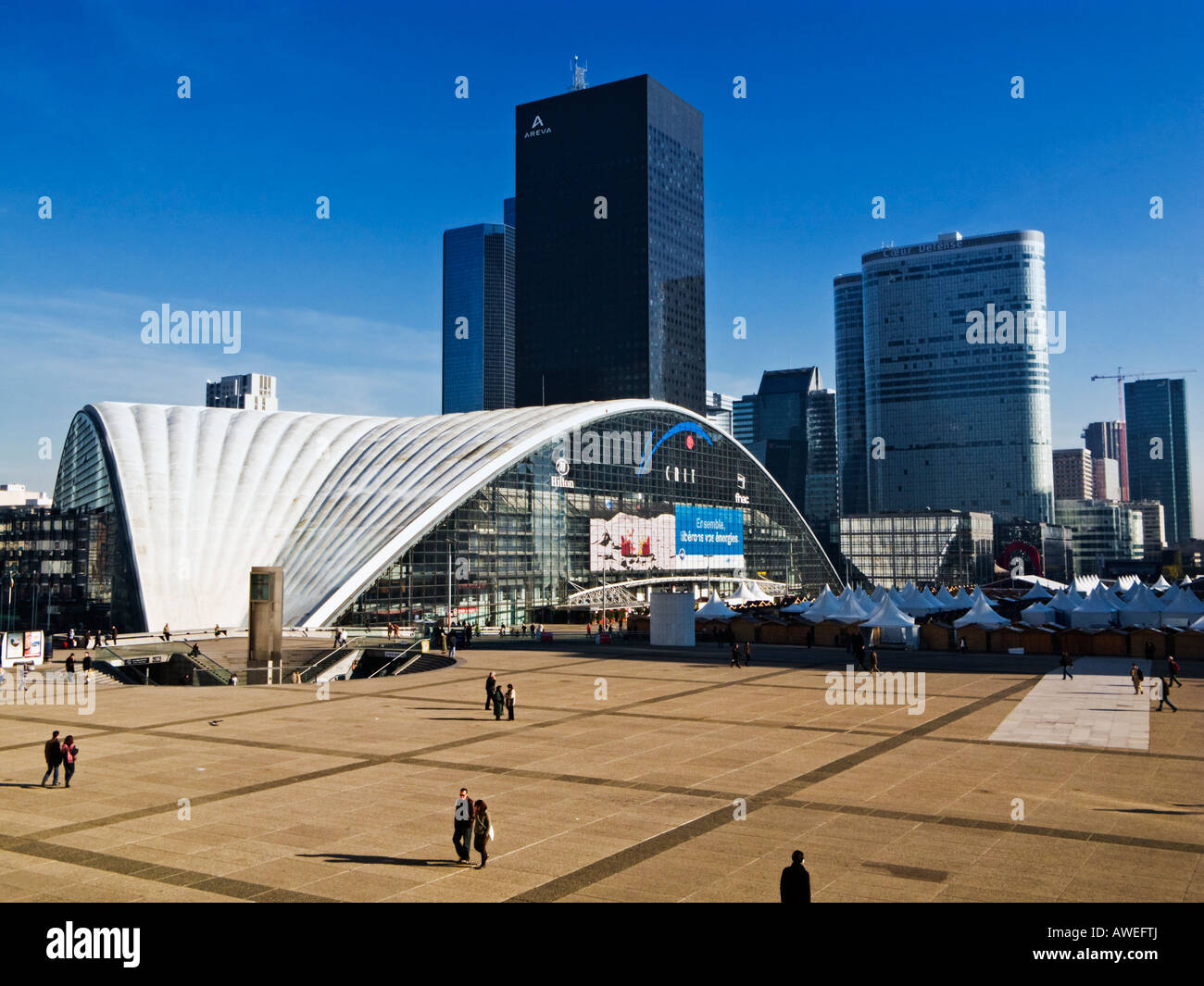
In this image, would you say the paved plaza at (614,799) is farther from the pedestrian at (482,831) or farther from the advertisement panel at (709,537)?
the advertisement panel at (709,537)

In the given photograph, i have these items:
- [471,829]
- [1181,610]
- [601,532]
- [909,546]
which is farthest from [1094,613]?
[909,546]

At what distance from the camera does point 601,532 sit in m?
81.8

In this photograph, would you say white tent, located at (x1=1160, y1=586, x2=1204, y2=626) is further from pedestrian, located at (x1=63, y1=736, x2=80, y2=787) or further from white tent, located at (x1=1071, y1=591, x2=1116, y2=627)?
pedestrian, located at (x1=63, y1=736, x2=80, y2=787)

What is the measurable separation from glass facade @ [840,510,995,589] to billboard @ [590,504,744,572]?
62.8 metres


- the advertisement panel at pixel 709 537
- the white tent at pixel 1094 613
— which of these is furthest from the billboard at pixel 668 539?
the white tent at pixel 1094 613

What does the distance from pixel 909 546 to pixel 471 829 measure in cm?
14746

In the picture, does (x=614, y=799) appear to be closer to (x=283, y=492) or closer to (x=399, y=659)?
(x=399, y=659)

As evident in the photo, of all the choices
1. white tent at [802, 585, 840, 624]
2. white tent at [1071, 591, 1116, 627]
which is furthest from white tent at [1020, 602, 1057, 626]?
white tent at [802, 585, 840, 624]

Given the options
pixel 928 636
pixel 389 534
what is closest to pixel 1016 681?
pixel 928 636

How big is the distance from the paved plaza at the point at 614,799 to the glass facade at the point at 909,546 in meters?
121

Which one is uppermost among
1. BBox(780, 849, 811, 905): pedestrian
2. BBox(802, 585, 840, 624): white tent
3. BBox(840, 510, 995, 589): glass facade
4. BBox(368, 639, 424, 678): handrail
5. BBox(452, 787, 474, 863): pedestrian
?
BBox(840, 510, 995, 589): glass facade

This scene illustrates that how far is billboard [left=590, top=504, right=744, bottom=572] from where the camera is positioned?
82438 mm
